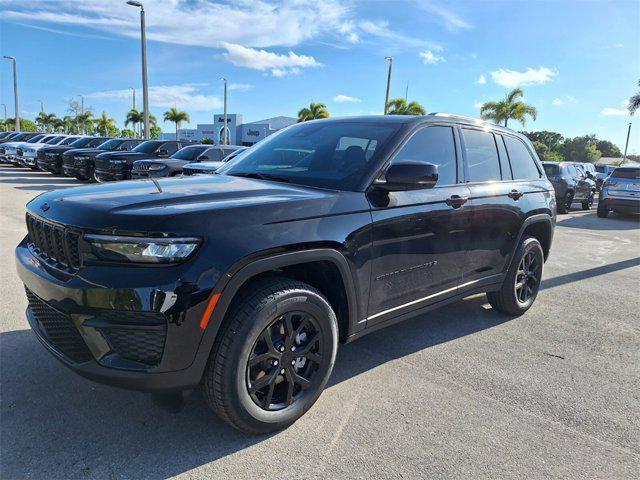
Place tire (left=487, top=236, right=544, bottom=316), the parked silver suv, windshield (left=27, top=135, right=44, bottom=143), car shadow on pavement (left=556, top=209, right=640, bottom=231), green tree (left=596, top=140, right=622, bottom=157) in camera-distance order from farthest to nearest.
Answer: green tree (left=596, top=140, right=622, bottom=157)
windshield (left=27, top=135, right=44, bottom=143)
the parked silver suv
car shadow on pavement (left=556, top=209, right=640, bottom=231)
tire (left=487, top=236, right=544, bottom=316)

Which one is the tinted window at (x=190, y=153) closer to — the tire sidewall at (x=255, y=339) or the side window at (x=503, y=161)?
the side window at (x=503, y=161)

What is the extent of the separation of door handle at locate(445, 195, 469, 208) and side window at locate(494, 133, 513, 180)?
0.94 m

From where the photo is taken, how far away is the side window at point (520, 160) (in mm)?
4508

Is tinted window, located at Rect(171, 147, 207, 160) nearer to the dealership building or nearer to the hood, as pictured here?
the hood

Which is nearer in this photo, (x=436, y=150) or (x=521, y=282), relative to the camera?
(x=436, y=150)

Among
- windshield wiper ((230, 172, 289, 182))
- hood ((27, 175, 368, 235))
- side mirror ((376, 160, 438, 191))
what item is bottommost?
hood ((27, 175, 368, 235))

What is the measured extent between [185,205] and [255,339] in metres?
0.76

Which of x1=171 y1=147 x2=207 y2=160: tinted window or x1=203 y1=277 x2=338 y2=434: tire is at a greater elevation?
x1=171 y1=147 x2=207 y2=160: tinted window

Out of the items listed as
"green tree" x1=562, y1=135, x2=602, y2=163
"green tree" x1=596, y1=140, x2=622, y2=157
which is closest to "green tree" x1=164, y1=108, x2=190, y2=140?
"green tree" x1=562, y1=135, x2=602, y2=163

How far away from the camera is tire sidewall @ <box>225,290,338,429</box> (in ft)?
7.59

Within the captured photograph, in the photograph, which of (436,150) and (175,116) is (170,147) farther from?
(175,116)

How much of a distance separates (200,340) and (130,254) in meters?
0.51

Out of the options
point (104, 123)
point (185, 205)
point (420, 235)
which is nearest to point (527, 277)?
point (420, 235)

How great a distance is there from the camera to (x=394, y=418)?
2.80 m
